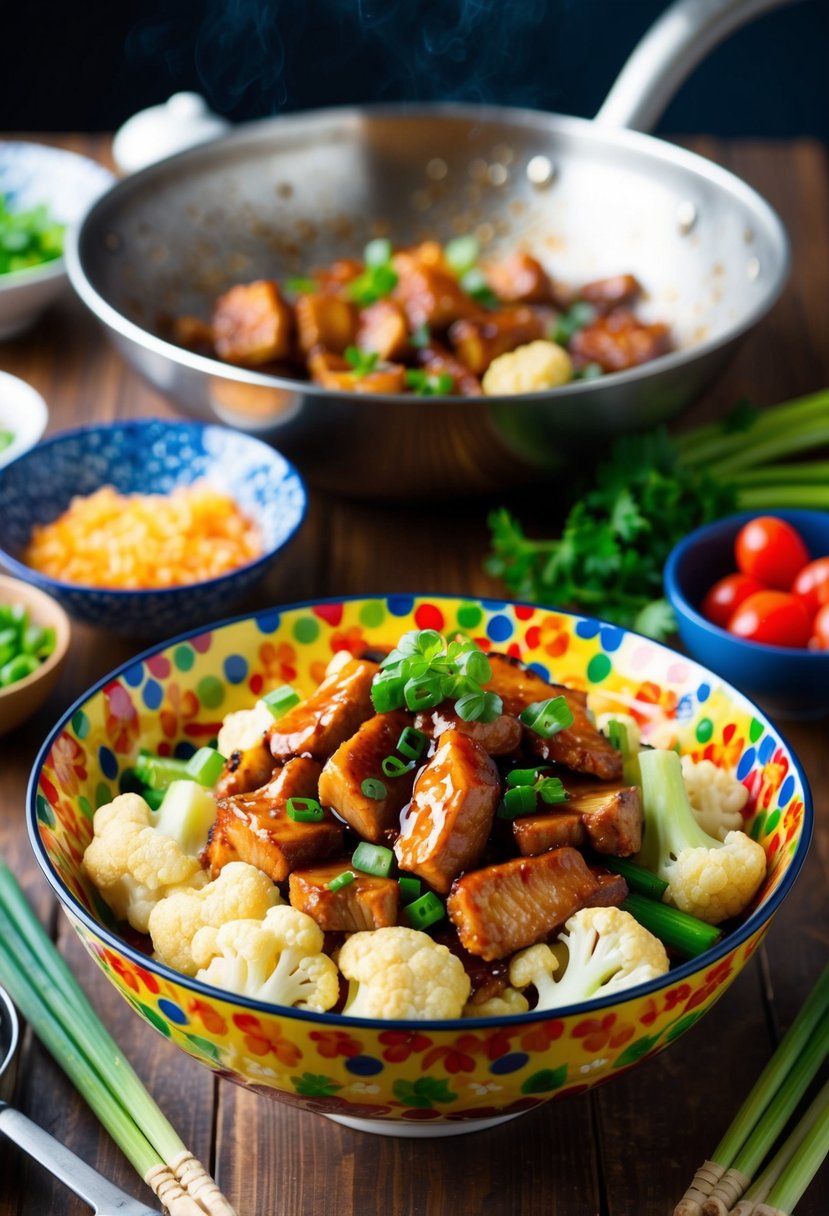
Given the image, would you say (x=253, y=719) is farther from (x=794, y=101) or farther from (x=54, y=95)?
(x=794, y=101)

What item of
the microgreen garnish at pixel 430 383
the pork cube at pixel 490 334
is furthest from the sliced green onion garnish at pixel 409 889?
the pork cube at pixel 490 334

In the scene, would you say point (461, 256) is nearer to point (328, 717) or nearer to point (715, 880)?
point (328, 717)

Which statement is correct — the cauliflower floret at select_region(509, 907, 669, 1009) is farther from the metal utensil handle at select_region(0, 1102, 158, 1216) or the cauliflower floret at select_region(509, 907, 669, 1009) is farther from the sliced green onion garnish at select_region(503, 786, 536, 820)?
the metal utensil handle at select_region(0, 1102, 158, 1216)

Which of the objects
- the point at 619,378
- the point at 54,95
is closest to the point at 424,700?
the point at 619,378

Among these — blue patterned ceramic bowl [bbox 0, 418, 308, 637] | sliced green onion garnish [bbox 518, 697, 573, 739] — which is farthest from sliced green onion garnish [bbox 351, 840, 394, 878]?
blue patterned ceramic bowl [bbox 0, 418, 308, 637]

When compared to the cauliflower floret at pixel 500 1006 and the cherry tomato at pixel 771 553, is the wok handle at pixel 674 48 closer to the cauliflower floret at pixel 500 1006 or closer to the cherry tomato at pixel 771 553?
the cherry tomato at pixel 771 553

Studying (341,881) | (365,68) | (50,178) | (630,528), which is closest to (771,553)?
(630,528)
